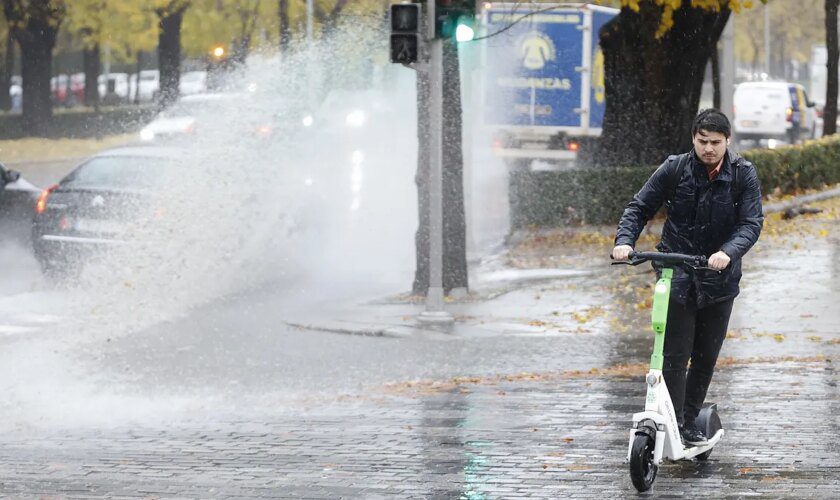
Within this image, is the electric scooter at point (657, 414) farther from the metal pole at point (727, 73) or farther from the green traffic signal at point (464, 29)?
the metal pole at point (727, 73)

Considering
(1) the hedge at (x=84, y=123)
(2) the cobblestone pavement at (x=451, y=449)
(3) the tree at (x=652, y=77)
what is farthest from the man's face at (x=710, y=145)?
(1) the hedge at (x=84, y=123)

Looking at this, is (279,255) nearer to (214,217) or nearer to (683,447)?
(214,217)

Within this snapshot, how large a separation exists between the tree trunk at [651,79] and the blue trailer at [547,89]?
8553 millimetres

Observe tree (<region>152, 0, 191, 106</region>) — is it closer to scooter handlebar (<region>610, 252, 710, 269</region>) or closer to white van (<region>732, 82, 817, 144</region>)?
white van (<region>732, 82, 817, 144</region>)

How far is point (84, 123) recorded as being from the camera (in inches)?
1719

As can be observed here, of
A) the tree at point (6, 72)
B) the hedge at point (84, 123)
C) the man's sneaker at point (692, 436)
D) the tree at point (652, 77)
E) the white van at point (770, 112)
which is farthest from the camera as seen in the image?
the white van at point (770, 112)

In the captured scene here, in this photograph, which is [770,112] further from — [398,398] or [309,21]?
[398,398]

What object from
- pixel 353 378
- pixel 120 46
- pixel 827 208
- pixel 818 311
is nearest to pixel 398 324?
pixel 353 378

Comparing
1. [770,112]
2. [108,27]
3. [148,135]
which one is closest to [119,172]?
[148,135]

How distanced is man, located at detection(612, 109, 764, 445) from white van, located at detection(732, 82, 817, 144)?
3985 cm

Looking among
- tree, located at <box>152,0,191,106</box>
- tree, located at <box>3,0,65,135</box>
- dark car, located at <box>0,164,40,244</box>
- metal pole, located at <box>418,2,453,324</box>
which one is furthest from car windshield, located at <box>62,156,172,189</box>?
tree, located at <box>3,0,65,135</box>

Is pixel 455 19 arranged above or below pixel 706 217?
above

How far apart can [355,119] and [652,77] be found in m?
11.9

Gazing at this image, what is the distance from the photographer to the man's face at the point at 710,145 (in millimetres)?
6949
